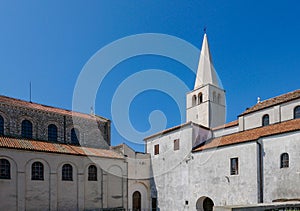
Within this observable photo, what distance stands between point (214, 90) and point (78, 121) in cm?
2168

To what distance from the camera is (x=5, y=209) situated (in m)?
20.8

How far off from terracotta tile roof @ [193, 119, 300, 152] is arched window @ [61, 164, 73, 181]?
12.3 meters

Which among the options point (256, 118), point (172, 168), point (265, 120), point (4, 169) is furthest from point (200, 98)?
point (4, 169)

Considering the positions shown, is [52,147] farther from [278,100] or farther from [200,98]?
[200,98]

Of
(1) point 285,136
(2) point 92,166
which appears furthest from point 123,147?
(1) point 285,136

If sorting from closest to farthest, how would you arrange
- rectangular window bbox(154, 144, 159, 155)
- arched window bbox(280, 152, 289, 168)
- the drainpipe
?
arched window bbox(280, 152, 289, 168)
the drainpipe
rectangular window bbox(154, 144, 159, 155)

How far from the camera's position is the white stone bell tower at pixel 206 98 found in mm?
40375

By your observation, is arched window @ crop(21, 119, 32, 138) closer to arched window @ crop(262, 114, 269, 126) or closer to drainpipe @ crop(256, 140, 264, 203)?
drainpipe @ crop(256, 140, 264, 203)

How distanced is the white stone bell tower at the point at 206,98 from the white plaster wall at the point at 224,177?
14.6m

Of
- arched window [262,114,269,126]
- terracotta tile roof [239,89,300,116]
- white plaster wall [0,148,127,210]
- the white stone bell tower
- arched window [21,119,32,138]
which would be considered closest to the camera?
white plaster wall [0,148,127,210]

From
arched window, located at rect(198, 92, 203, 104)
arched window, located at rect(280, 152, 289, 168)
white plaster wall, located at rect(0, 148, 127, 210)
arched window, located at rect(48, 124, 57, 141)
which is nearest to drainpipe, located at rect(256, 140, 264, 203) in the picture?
arched window, located at rect(280, 152, 289, 168)

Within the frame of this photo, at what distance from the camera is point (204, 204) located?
2684 cm

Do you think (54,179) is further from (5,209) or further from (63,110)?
(63,110)

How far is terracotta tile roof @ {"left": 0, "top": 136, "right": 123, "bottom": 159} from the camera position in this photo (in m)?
22.7
